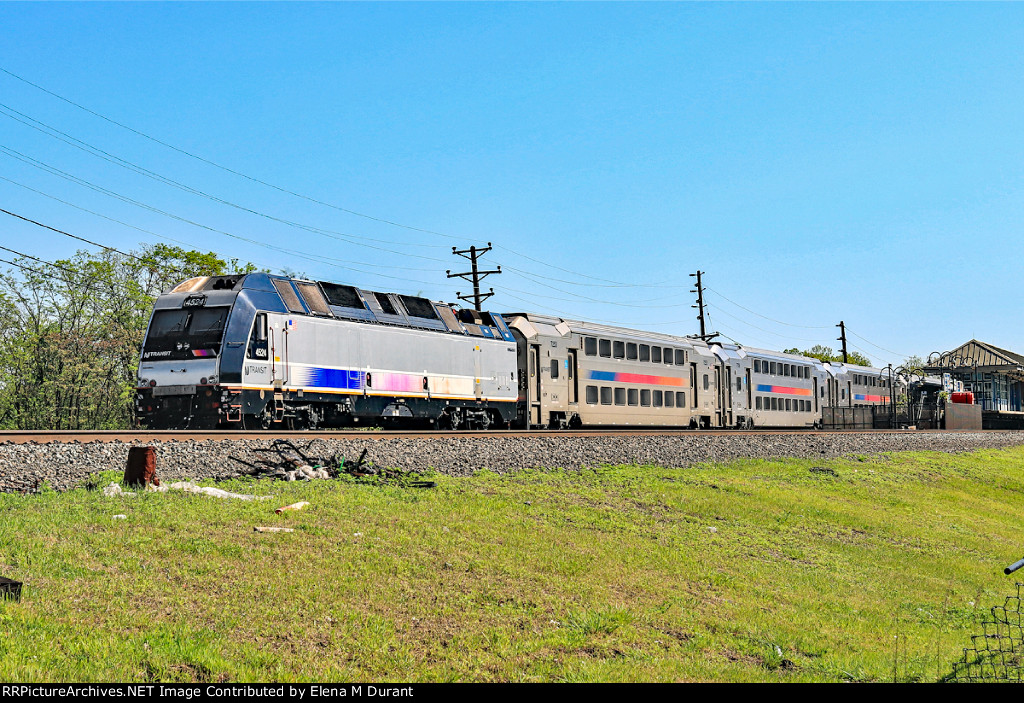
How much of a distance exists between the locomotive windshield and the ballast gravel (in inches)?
206

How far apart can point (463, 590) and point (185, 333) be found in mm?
15241

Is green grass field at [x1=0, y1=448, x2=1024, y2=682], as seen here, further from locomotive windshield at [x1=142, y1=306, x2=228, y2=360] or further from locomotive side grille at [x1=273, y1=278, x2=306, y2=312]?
locomotive side grille at [x1=273, y1=278, x2=306, y2=312]

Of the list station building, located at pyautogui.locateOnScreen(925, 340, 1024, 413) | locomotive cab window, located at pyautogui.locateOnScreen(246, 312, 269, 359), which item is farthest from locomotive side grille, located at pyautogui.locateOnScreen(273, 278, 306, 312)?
station building, located at pyautogui.locateOnScreen(925, 340, 1024, 413)

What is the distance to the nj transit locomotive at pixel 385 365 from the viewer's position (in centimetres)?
2088

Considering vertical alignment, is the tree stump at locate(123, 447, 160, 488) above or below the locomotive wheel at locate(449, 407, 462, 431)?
below

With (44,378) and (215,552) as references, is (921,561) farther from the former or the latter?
(44,378)

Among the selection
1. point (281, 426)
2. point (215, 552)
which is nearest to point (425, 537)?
point (215, 552)

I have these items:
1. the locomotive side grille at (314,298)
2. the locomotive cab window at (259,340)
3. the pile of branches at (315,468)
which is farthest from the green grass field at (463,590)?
the locomotive side grille at (314,298)

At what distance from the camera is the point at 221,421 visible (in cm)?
2034

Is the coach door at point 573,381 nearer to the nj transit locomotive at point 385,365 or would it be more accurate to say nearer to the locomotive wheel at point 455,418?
the nj transit locomotive at point 385,365

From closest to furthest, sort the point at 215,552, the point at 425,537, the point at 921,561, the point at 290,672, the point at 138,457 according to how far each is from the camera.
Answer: the point at 290,672, the point at 215,552, the point at 425,537, the point at 138,457, the point at 921,561

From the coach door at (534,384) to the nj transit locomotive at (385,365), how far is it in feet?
0.13

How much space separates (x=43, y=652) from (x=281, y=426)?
17.1 meters

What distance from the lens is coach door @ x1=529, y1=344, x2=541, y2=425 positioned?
99.8 feet
